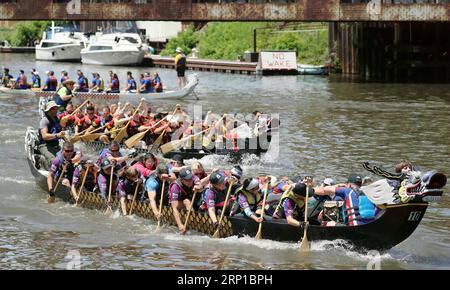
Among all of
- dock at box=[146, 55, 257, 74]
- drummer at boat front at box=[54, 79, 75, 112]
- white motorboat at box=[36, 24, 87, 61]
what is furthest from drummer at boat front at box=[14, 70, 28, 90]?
white motorboat at box=[36, 24, 87, 61]

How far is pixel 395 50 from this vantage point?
61.0 meters

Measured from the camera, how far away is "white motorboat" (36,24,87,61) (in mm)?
88438

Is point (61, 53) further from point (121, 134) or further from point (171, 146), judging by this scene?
point (171, 146)

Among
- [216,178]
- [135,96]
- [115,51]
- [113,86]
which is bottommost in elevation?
[216,178]

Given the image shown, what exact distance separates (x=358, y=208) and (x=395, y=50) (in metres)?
43.3

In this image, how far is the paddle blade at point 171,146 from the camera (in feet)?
99.8

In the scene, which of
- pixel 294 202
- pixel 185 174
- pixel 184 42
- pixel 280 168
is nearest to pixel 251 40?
pixel 184 42

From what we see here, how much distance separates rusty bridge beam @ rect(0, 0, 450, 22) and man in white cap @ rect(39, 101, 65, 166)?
22667mm

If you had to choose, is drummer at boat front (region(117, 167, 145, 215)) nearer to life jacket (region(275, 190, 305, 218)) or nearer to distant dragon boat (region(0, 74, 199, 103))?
life jacket (region(275, 190, 305, 218))

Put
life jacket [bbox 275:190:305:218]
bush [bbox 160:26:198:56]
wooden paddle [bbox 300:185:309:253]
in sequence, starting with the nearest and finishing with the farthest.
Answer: wooden paddle [bbox 300:185:309:253], life jacket [bbox 275:190:305:218], bush [bbox 160:26:198:56]

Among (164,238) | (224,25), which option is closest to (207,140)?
(164,238)

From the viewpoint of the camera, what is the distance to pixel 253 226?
19.9m

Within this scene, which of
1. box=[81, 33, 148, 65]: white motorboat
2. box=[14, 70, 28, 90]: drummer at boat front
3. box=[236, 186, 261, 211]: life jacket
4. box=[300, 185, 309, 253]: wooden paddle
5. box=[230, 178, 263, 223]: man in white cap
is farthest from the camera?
box=[81, 33, 148, 65]: white motorboat

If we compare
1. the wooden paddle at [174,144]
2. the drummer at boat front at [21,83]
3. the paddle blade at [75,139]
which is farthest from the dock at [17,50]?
the wooden paddle at [174,144]
